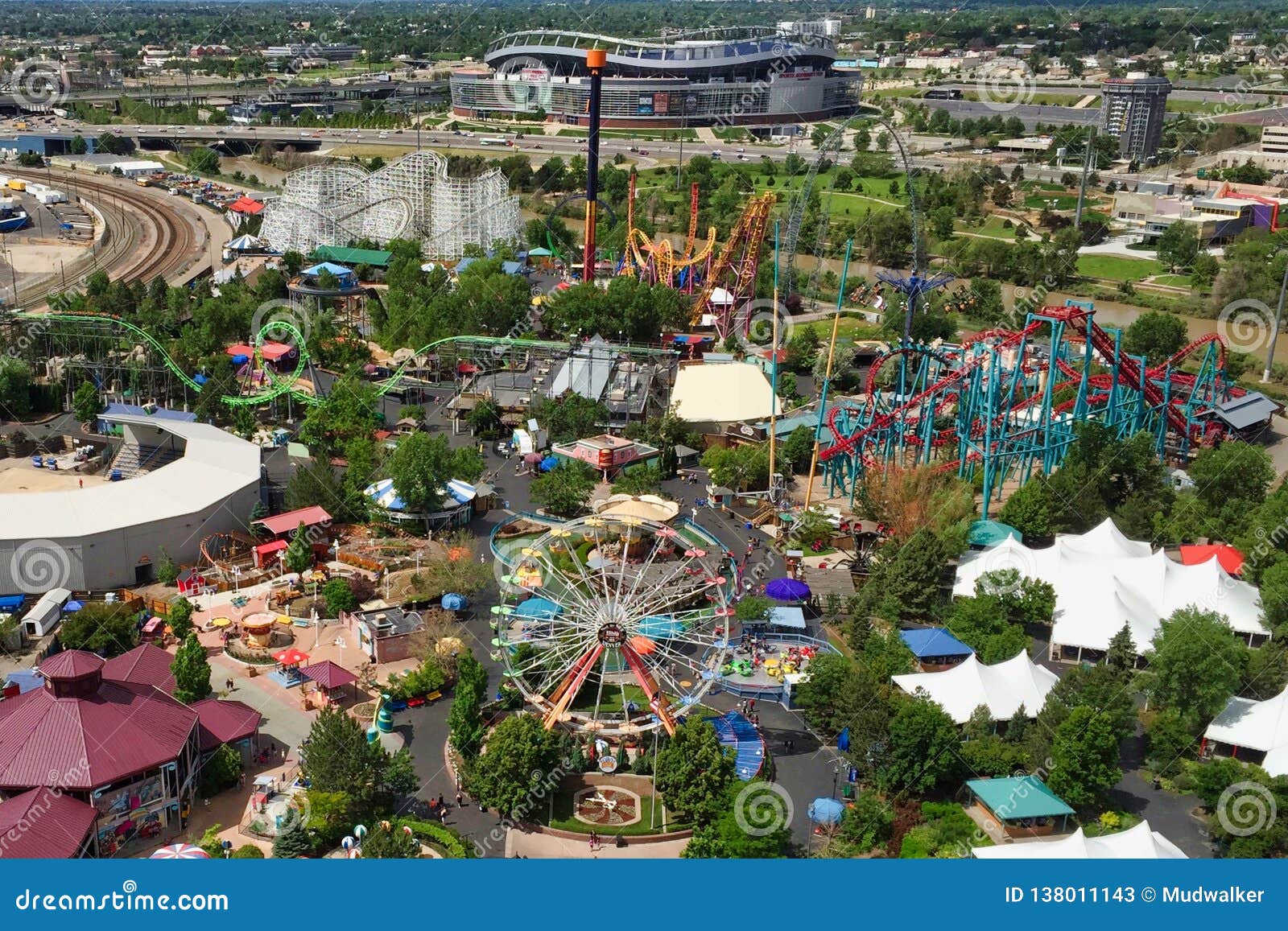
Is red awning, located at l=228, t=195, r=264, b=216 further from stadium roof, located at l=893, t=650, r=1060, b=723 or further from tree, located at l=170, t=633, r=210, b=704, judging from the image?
stadium roof, located at l=893, t=650, r=1060, b=723

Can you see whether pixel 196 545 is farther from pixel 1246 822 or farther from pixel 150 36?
pixel 150 36

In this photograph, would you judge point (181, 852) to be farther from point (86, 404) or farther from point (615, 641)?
point (86, 404)

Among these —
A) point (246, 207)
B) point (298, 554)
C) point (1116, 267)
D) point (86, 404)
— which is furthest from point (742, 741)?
point (246, 207)

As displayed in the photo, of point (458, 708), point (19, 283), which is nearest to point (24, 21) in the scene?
point (19, 283)

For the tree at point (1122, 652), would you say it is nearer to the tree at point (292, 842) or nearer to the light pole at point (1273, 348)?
the tree at point (292, 842)

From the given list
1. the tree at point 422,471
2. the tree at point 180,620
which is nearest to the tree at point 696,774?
the tree at point 180,620

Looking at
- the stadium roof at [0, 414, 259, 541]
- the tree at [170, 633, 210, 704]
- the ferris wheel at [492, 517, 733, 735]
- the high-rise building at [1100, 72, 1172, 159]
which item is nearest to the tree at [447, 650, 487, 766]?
the ferris wheel at [492, 517, 733, 735]
